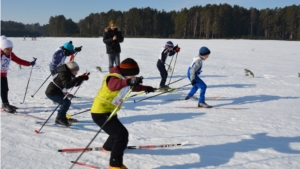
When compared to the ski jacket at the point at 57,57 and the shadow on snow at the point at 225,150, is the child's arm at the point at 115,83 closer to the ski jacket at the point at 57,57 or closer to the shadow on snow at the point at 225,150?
the shadow on snow at the point at 225,150

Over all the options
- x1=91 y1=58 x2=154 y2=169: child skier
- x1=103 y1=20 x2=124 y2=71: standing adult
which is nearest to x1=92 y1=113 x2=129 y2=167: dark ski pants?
x1=91 y1=58 x2=154 y2=169: child skier

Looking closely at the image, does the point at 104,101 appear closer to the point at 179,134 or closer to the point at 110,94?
the point at 110,94

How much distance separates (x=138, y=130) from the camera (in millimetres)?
4668

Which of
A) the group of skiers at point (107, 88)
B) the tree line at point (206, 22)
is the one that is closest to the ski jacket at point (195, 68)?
the group of skiers at point (107, 88)

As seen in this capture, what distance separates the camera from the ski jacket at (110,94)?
324 cm

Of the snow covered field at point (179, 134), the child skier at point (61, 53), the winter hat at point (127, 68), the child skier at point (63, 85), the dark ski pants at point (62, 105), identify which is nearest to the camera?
the winter hat at point (127, 68)

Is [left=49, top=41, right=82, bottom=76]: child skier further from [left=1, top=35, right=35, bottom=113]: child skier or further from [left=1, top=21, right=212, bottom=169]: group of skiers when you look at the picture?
[left=1, top=35, right=35, bottom=113]: child skier

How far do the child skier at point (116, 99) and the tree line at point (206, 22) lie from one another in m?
51.5

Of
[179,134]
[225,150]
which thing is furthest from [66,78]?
[225,150]

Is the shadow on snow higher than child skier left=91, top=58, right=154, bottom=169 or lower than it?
lower

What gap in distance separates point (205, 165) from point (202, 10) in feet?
216

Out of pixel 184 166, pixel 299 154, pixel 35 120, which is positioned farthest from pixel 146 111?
pixel 299 154

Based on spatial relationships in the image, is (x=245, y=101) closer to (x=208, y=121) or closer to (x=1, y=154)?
(x=208, y=121)

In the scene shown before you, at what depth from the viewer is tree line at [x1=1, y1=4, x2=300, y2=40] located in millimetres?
57875
